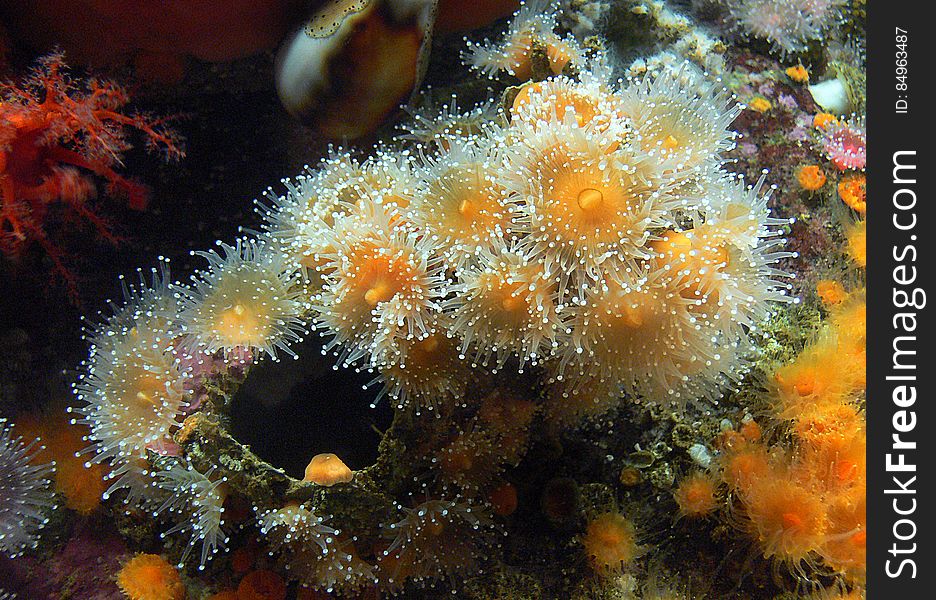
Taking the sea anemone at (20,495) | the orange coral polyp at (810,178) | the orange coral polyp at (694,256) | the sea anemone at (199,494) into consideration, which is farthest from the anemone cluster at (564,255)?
the sea anemone at (20,495)

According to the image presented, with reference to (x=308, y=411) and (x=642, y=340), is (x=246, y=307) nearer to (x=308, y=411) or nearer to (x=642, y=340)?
(x=308, y=411)

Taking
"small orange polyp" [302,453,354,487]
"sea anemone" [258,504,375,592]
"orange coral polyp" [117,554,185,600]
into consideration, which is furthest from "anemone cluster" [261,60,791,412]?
"orange coral polyp" [117,554,185,600]

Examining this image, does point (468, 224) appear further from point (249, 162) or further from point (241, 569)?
point (241, 569)

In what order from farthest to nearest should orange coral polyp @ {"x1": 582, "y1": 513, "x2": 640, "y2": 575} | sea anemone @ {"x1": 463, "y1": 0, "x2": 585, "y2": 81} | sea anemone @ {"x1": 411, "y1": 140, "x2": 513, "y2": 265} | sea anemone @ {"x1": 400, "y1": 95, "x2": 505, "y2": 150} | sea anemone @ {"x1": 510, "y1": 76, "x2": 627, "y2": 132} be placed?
Result: 1. sea anemone @ {"x1": 463, "y1": 0, "x2": 585, "y2": 81}
2. sea anemone @ {"x1": 400, "y1": 95, "x2": 505, "y2": 150}
3. orange coral polyp @ {"x1": 582, "y1": 513, "x2": 640, "y2": 575}
4. sea anemone @ {"x1": 510, "y1": 76, "x2": 627, "y2": 132}
5. sea anemone @ {"x1": 411, "y1": 140, "x2": 513, "y2": 265}

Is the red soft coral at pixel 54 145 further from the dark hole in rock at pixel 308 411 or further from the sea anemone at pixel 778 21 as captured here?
the sea anemone at pixel 778 21

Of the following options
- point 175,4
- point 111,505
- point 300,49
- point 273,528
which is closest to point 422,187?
point 300,49

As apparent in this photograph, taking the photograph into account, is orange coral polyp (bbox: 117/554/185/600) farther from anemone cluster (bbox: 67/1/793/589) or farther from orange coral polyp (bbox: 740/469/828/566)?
orange coral polyp (bbox: 740/469/828/566)
